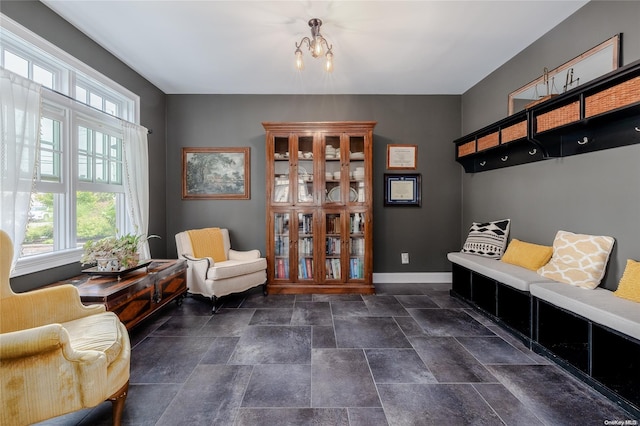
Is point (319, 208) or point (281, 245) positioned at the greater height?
point (319, 208)

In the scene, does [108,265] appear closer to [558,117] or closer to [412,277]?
[412,277]

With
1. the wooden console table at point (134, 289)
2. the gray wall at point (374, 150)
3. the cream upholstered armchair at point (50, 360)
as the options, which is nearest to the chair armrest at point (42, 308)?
the cream upholstered armchair at point (50, 360)

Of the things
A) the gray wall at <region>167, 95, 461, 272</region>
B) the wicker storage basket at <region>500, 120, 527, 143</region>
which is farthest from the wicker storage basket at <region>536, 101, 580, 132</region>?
the gray wall at <region>167, 95, 461, 272</region>

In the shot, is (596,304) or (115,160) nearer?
(596,304)

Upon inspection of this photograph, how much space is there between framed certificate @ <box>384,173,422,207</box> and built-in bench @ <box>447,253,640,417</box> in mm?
1314

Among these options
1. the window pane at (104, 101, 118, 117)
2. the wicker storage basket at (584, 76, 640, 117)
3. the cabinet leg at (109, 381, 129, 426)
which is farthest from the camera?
the window pane at (104, 101, 118, 117)

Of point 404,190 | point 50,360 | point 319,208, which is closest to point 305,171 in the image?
point 319,208

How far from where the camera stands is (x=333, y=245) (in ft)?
11.7

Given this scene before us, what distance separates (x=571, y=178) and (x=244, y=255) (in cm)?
351

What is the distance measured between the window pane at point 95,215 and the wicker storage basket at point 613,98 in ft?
14.0

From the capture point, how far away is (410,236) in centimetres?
394

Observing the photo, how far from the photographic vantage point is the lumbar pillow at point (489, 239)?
3.01 metres

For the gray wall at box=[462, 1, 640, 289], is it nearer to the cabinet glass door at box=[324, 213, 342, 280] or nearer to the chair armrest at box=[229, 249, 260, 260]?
the cabinet glass door at box=[324, 213, 342, 280]

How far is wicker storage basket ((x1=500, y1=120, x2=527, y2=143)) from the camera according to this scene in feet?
8.21
